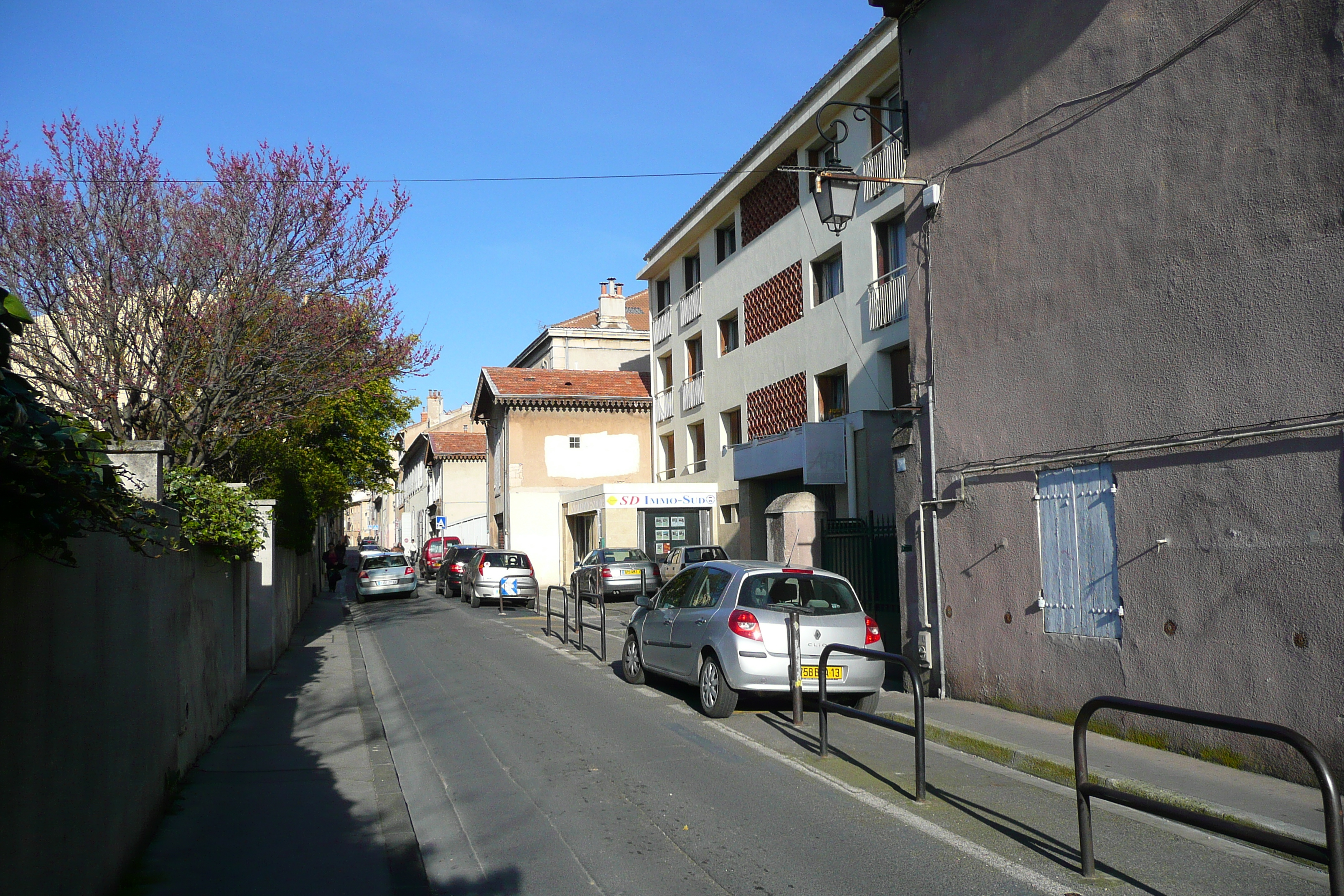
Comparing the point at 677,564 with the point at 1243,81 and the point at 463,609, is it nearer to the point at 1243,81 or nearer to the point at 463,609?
the point at 463,609

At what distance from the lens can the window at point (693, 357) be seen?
33.4 m

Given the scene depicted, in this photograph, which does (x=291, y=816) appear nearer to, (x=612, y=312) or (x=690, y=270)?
(x=690, y=270)

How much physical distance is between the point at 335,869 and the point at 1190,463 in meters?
6.86

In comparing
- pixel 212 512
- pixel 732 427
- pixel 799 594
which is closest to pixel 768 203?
pixel 732 427

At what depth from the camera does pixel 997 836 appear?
20.3 feet

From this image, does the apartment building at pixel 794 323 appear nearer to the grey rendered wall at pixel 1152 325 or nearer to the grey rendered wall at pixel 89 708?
the grey rendered wall at pixel 1152 325

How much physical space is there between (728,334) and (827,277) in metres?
6.33

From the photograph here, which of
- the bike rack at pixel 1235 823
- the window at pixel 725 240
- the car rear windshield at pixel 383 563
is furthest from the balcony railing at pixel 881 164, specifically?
the car rear windshield at pixel 383 563

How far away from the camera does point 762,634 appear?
32.6ft

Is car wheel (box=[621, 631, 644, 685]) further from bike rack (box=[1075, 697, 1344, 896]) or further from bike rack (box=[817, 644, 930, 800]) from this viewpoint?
bike rack (box=[1075, 697, 1344, 896])

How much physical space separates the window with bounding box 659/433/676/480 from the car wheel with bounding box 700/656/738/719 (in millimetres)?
25390

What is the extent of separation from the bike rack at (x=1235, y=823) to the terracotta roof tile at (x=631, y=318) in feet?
153

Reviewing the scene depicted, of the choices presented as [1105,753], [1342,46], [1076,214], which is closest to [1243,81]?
[1342,46]

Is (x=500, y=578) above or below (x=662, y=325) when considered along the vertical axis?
below
